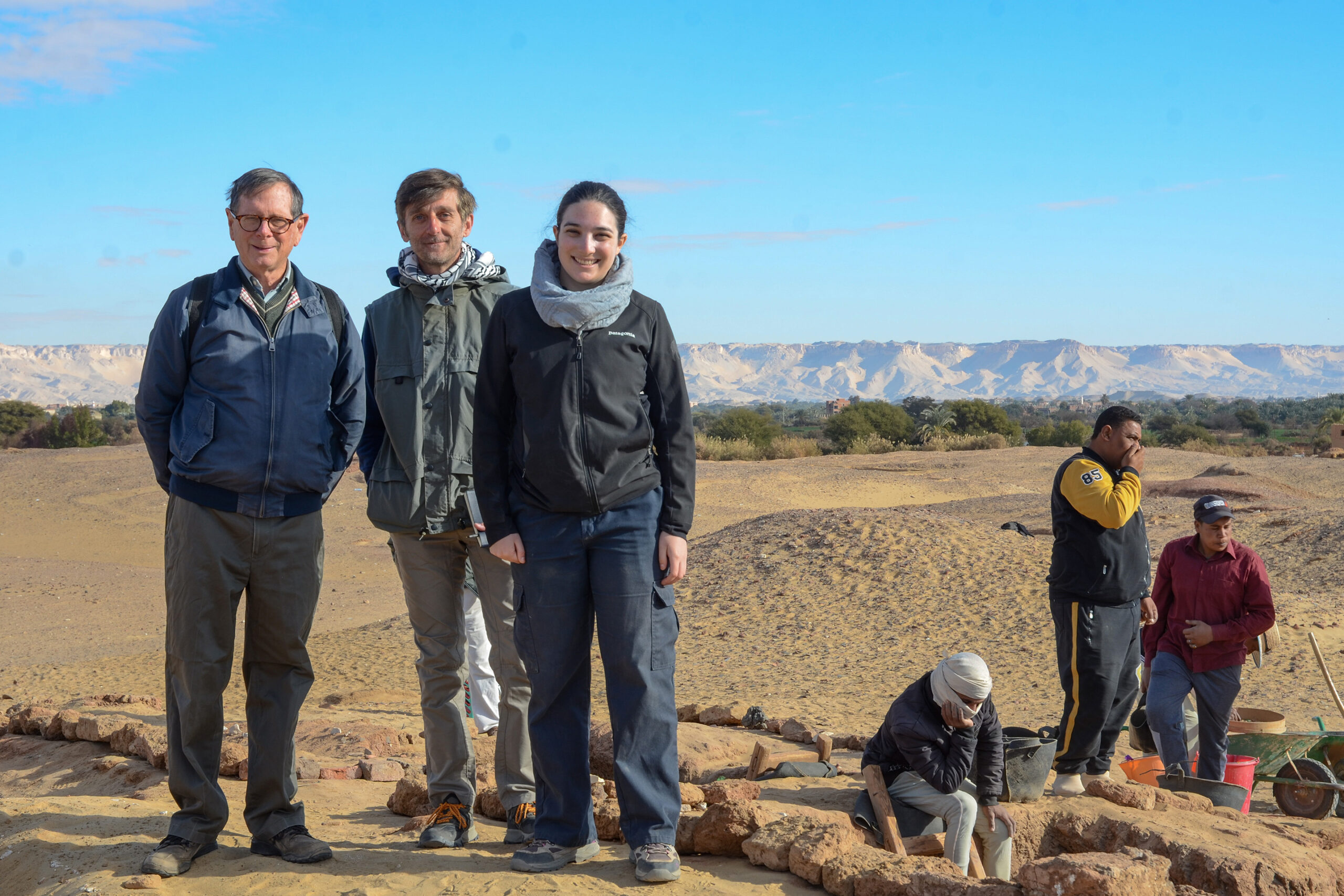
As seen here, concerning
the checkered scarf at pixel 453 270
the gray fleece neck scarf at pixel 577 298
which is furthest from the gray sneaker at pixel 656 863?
the checkered scarf at pixel 453 270

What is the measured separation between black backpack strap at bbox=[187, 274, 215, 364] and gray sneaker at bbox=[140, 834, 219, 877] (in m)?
1.56

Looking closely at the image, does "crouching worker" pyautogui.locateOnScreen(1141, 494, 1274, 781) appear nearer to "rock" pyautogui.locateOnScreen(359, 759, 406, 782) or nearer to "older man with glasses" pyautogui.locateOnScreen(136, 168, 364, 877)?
"rock" pyautogui.locateOnScreen(359, 759, 406, 782)

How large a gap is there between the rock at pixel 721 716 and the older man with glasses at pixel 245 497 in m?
3.83

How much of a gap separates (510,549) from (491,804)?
148cm

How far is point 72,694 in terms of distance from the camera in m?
8.75

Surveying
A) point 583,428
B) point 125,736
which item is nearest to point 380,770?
point 125,736

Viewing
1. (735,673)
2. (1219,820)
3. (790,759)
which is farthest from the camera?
(735,673)

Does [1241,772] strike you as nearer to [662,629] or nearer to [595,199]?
[662,629]

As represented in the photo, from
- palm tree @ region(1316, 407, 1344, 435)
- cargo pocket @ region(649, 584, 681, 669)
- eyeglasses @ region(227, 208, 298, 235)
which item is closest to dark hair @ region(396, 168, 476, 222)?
eyeglasses @ region(227, 208, 298, 235)

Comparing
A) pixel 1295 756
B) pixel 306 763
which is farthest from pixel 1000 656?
pixel 306 763

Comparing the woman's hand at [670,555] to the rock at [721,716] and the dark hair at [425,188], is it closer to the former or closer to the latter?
the dark hair at [425,188]

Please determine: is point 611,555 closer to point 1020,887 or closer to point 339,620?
point 1020,887

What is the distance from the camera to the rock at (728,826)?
12.2 feet

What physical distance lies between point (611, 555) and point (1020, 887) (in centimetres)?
157
